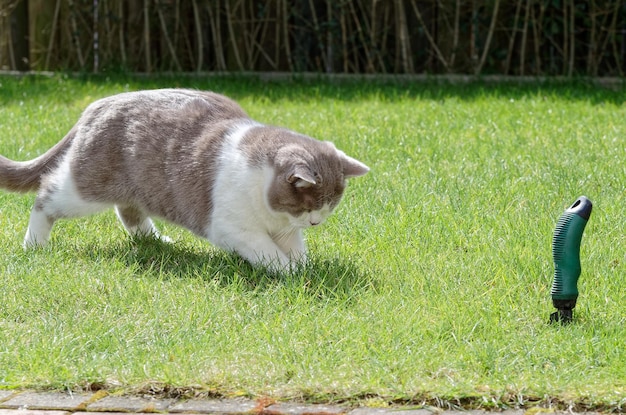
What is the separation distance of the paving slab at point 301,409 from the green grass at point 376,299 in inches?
2.1

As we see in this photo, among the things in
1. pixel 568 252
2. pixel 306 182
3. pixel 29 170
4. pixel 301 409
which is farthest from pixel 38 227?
pixel 568 252

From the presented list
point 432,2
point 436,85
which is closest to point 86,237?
point 436,85

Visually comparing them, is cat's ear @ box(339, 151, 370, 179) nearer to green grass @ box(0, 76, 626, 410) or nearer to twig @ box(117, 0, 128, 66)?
green grass @ box(0, 76, 626, 410)

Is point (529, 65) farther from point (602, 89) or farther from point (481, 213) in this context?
point (481, 213)

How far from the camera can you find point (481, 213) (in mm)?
5039

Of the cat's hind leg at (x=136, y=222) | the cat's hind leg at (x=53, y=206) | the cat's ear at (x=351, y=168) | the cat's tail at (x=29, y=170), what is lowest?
the cat's hind leg at (x=136, y=222)

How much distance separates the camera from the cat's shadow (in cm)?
403

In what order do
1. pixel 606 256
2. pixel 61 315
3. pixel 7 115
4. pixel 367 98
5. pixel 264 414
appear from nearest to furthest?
pixel 264 414, pixel 61 315, pixel 606 256, pixel 7 115, pixel 367 98

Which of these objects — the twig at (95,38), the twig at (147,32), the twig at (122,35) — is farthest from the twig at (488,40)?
the twig at (95,38)

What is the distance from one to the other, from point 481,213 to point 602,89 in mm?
4732

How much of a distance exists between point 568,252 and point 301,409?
117cm

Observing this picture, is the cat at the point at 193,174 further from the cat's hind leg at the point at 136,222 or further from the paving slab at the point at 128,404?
the paving slab at the point at 128,404

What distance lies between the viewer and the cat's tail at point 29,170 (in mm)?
4855

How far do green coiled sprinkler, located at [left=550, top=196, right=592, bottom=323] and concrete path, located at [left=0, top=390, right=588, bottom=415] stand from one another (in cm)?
70
